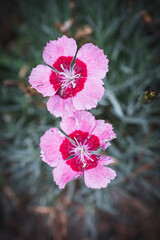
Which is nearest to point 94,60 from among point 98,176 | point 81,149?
point 81,149

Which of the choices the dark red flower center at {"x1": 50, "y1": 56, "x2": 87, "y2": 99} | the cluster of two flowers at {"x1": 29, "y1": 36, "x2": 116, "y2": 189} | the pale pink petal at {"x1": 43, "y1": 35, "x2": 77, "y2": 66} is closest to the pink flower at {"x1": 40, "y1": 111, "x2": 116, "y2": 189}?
the cluster of two flowers at {"x1": 29, "y1": 36, "x2": 116, "y2": 189}

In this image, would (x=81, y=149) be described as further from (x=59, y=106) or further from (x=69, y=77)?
(x=69, y=77)

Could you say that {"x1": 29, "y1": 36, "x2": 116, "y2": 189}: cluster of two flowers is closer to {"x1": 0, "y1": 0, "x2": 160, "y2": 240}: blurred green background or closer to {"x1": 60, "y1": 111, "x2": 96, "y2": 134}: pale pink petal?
{"x1": 60, "y1": 111, "x2": 96, "y2": 134}: pale pink petal

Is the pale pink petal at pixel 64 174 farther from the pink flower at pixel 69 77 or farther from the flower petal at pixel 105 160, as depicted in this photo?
the pink flower at pixel 69 77

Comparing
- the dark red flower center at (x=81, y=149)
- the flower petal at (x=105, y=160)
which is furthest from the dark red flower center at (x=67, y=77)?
the flower petal at (x=105, y=160)

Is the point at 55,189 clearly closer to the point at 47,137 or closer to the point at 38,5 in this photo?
the point at 47,137

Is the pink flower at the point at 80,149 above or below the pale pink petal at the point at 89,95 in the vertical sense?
below

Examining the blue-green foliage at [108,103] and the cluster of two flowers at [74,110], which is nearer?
the cluster of two flowers at [74,110]

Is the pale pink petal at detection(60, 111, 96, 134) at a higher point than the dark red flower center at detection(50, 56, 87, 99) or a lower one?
lower
